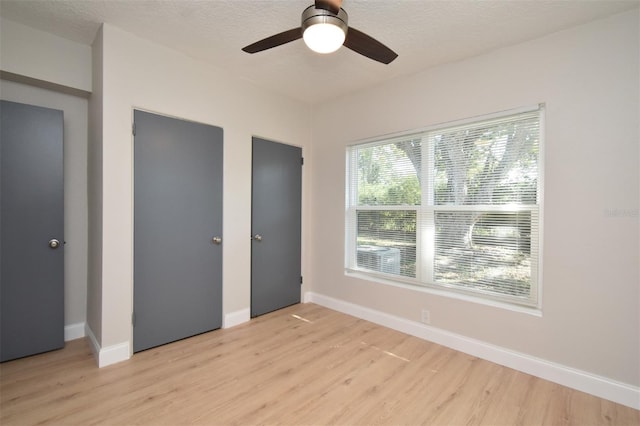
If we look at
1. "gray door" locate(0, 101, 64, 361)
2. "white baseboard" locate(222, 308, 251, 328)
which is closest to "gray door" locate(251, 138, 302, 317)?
"white baseboard" locate(222, 308, 251, 328)

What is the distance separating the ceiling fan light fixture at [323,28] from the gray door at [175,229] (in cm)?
165

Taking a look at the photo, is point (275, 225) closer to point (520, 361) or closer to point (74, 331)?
point (74, 331)

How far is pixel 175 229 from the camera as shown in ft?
9.04

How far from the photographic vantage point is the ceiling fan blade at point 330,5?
1.53 m

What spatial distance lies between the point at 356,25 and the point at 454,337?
2799mm

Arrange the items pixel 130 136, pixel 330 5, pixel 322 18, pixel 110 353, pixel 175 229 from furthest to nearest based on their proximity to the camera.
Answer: pixel 175 229 → pixel 130 136 → pixel 110 353 → pixel 322 18 → pixel 330 5

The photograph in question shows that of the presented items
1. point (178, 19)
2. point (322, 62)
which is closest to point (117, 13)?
point (178, 19)

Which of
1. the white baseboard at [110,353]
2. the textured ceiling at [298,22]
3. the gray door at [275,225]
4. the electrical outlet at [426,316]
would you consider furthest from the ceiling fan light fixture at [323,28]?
the white baseboard at [110,353]

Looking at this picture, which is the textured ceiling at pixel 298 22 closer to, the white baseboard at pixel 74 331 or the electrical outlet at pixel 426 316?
the electrical outlet at pixel 426 316

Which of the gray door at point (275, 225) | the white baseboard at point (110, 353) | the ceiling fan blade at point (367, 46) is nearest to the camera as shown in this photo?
the ceiling fan blade at point (367, 46)

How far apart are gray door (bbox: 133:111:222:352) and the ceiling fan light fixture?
5.42 feet

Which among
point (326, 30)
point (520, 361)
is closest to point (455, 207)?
point (520, 361)

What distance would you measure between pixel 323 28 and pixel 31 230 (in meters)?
2.81

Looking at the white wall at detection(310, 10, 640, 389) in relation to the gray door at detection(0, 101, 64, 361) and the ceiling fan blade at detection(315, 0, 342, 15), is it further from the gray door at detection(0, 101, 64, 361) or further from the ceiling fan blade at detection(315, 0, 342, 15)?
the gray door at detection(0, 101, 64, 361)
